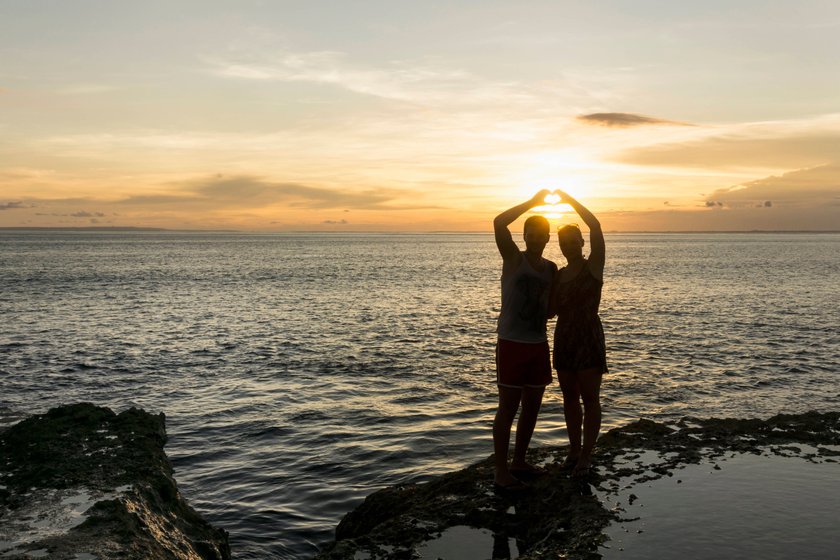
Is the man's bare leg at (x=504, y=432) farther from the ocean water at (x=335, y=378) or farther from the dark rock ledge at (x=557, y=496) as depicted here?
the ocean water at (x=335, y=378)

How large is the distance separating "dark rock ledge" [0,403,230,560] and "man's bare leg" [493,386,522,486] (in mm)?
2917

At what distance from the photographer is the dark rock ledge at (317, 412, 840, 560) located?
537 cm

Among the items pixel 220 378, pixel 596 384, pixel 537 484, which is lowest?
pixel 220 378

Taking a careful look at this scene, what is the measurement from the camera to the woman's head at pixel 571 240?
6.22 m

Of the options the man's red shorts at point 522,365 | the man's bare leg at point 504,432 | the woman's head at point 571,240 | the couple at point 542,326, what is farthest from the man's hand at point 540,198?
the man's bare leg at point 504,432

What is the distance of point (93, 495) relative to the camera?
248 inches

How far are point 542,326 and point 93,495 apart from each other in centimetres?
460

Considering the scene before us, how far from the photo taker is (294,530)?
310 inches

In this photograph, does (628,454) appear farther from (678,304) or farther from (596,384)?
(678,304)

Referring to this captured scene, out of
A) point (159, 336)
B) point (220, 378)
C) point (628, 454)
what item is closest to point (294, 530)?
point (628, 454)

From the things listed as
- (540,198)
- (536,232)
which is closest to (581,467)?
(536,232)

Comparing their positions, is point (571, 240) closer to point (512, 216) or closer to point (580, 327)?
point (512, 216)

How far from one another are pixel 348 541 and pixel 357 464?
4448mm

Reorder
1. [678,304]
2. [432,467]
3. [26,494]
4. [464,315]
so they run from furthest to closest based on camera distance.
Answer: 1. [678,304]
2. [464,315]
3. [432,467]
4. [26,494]
